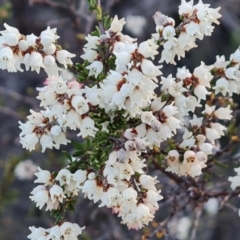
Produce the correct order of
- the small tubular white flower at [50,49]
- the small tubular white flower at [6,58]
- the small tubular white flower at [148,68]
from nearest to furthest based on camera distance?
the small tubular white flower at [148,68] < the small tubular white flower at [6,58] < the small tubular white flower at [50,49]

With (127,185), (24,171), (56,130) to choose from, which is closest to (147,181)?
(127,185)

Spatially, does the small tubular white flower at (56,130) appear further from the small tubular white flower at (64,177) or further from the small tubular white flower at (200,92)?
the small tubular white flower at (200,92)

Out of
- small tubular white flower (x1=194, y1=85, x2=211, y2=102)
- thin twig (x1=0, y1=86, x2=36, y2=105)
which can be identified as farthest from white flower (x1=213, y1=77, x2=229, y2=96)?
thin twig (x1=0, y1=86, x2=36, y2=105)

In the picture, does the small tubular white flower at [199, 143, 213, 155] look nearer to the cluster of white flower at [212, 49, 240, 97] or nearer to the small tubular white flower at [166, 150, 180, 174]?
the small tubular white flower at [166, 150, 180, 174]

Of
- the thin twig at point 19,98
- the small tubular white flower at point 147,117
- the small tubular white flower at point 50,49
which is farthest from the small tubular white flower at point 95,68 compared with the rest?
the thin twig at point 19,98

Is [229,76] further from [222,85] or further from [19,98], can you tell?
[19,98]
